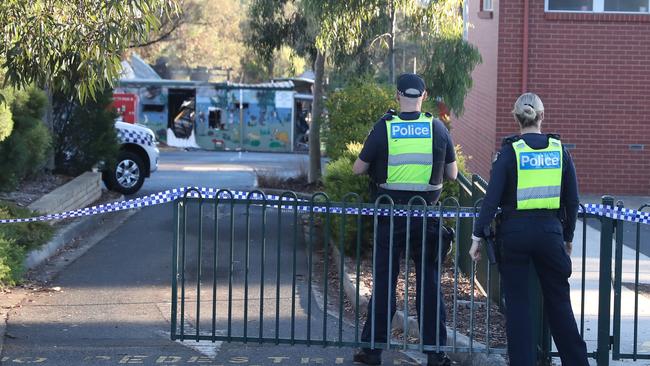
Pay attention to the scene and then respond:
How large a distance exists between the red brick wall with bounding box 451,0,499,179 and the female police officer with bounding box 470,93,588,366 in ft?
39.8

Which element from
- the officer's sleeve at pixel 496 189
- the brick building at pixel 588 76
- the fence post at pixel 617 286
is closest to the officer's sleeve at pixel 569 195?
the officer's sleeve at pixel 496 189

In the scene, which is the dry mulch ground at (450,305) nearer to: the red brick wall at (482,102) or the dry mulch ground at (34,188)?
the dry mulch ground at (34,188)

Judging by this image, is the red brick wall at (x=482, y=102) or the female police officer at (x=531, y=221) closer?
the female police officer at (x=531, y=221)

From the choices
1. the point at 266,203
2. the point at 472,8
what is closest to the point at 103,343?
the point at 266,203

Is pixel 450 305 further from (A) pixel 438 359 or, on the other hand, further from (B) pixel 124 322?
(B) pixel 124 322

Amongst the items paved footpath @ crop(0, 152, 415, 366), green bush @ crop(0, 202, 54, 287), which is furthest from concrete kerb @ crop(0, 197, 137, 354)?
green bush @ crop(0, 202, 54, 287)

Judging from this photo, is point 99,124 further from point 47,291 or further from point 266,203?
point 266,203

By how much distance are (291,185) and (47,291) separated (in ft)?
34.8

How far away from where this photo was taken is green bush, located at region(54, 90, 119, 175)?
1778cm

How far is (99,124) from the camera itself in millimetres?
17766

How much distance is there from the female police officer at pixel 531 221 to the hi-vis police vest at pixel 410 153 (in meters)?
0.82

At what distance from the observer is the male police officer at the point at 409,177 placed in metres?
6.97

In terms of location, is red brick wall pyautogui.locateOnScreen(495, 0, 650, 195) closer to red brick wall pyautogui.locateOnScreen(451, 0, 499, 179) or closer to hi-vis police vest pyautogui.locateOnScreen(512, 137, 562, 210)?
red brick wall pyautogui.locateOnScreen(451, 0, 499, 179)

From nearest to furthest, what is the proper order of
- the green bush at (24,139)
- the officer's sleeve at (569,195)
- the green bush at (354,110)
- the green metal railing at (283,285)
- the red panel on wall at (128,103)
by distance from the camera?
the officer's sleeve at (569,195) < the green metal railing at (283,285) < the green bush at (24,139) < the green bush at (354,110) < the red panel on wall at (128,103)
